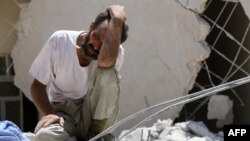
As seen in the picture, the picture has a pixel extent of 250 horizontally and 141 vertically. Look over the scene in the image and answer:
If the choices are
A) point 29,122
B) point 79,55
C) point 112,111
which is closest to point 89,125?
point 112,111

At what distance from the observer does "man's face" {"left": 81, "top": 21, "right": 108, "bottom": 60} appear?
2.43 meters

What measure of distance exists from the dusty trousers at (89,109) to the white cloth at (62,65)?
0.28 ft

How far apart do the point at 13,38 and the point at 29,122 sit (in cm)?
62

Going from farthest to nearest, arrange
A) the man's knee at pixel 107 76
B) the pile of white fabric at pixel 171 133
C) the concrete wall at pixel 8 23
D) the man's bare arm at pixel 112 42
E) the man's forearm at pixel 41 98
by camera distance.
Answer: the concrete wall at pixel 8 23 → the pile of white fabric at pixel 171 133 → the man's forearm at pixel 41 98 → the man's knee at pixel 107 76 → the man's bare arm at pixel 112 42

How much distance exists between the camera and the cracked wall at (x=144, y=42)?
4172mm

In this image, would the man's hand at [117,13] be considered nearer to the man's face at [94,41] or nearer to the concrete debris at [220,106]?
the man's face at [94,41]

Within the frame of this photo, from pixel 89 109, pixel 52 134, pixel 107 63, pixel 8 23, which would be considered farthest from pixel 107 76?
pixel 8 23

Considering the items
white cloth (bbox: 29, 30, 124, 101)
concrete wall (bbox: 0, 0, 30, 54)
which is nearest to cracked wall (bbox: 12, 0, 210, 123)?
concrete wall (bbox: 0, 0, 30, 54)

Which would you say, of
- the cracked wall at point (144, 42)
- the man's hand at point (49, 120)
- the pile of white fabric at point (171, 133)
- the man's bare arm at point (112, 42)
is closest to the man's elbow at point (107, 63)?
the man's bare arm at point (112, 42)

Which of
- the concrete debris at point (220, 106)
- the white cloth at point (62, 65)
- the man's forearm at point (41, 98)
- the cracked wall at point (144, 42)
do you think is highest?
Result: the white cloth at point (62, 65)

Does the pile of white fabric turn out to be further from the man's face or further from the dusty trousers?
the man's face

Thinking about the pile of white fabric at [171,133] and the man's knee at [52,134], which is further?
the pile of white fabric at [171,133]

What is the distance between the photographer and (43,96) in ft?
8.55

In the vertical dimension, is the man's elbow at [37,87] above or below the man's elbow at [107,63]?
below
